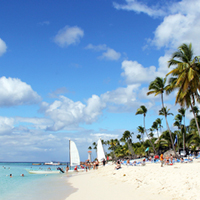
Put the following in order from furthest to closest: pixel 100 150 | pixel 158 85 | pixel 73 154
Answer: pixel 100 150 → pixel 73 154 → pixel 158 85

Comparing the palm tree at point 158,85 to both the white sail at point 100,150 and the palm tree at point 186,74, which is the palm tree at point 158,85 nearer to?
the palm tree at point 186,74

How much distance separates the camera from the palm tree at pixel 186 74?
68.8ft

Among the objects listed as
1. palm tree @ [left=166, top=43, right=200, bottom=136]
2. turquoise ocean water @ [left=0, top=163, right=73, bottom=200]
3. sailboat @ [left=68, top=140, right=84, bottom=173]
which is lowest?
turquoise ocean water @ [left=0, top=163, right=73, bottom=200]

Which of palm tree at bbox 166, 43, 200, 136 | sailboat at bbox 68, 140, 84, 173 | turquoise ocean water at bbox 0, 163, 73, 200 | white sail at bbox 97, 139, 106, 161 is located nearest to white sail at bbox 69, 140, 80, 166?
sailboat at bbox 68, 140, 84, 173

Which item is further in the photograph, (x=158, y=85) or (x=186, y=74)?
(x=158, y=85)

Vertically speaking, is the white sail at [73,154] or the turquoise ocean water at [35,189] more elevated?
the white sail at [73,154]

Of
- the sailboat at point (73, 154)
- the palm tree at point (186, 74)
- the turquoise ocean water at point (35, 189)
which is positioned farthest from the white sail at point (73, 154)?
the palm tree at point (186, 74)

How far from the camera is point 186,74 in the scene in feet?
69.6

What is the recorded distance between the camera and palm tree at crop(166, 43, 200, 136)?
20969 millimetres

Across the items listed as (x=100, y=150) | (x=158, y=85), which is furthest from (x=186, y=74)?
(x=100, y=150)

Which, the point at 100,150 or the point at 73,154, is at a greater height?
the point at 100,150

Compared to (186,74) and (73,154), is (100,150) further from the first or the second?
(186,74)

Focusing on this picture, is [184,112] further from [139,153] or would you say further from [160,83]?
[139,153]

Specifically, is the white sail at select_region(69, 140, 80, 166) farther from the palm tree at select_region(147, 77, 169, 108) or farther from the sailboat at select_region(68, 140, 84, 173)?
the palm tree at select_region(147, 77, 169, 108)
